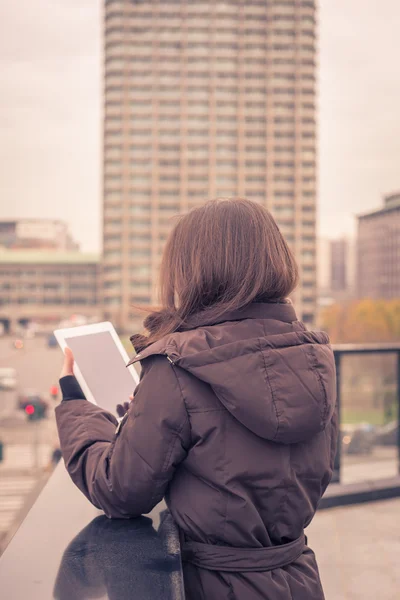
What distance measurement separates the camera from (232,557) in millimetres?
1152

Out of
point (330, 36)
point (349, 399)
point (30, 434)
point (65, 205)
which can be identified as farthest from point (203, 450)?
point (330, 36)

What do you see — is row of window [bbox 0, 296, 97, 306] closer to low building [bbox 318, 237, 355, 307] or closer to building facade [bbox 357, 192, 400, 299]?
building facade [bbox 357, 192, 400, 299]

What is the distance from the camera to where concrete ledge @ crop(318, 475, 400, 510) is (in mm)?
3484

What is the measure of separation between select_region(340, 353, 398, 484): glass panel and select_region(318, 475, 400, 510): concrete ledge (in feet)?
0.36

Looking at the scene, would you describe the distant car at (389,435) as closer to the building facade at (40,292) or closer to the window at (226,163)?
the building facade at (40,292)

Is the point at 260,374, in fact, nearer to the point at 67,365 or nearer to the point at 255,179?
the point at 67,365

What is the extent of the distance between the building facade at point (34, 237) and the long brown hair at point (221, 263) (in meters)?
98.6

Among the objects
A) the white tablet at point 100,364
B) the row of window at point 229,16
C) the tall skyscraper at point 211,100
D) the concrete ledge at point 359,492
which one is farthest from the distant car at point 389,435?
the row of window at point 229,16

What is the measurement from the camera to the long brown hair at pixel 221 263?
1220mm

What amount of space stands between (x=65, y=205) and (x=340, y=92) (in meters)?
56.4

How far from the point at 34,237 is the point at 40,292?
44.5 ft

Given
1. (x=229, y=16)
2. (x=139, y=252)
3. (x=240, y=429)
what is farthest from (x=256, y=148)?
(x=240, y=429)

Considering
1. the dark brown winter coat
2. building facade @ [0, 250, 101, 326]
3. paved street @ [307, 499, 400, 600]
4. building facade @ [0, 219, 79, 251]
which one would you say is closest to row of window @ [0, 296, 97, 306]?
building facade @ [0, 250, 101, 326]

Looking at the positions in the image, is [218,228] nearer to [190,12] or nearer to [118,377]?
[118,377]
